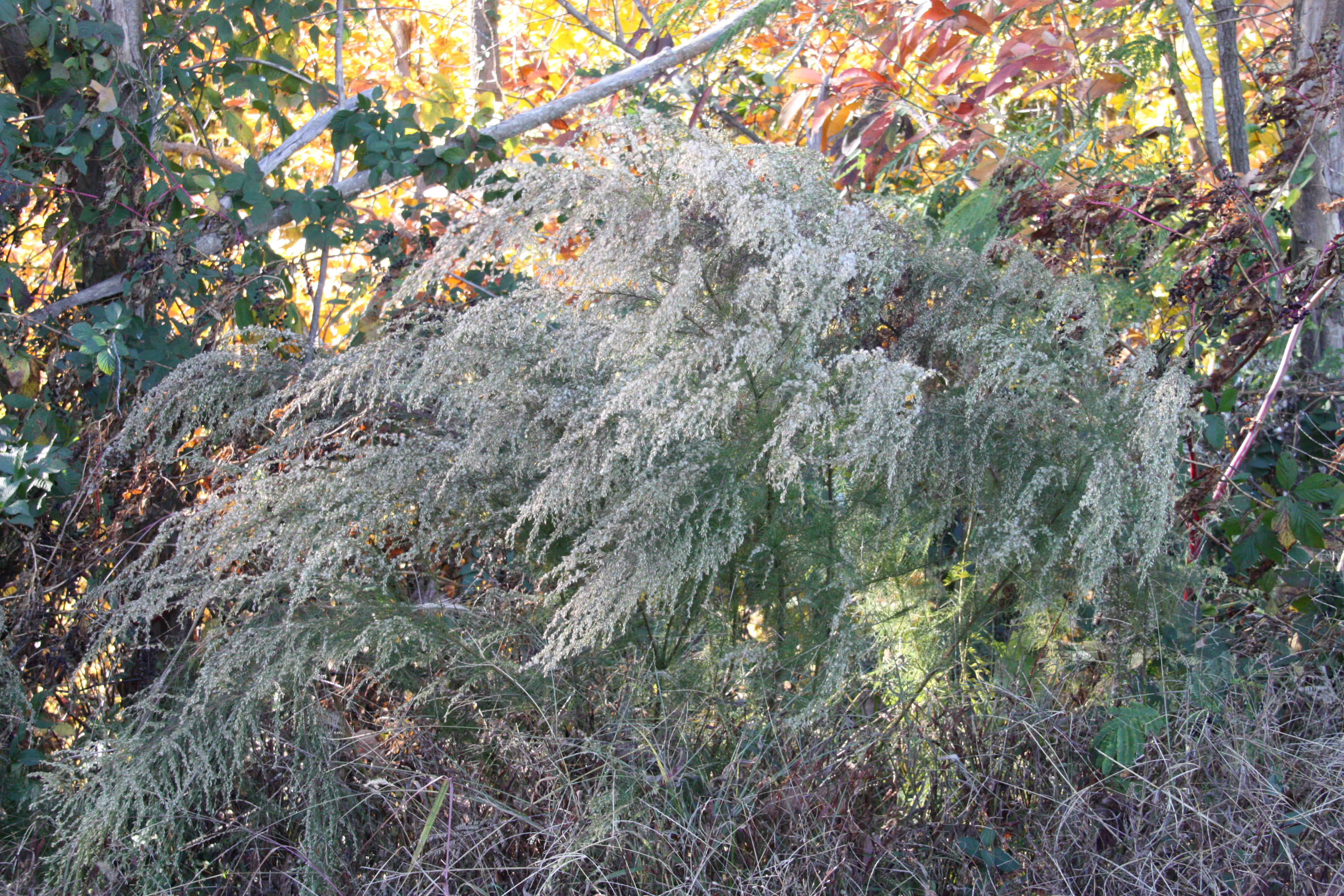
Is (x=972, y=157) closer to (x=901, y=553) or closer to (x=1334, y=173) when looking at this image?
(x=1334, y=173)

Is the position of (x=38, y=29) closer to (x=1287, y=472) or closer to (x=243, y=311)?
(x=243, y=311)

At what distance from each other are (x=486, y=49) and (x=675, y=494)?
2667 mm

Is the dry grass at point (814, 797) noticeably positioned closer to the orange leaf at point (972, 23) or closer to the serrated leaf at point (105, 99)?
the orange leaf at point (972, 23)

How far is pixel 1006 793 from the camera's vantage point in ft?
5.13

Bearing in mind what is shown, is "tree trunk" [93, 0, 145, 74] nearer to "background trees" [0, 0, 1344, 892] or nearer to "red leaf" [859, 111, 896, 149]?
"background trees" [0, 0, 1344, 892]

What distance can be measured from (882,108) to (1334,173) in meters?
1.08

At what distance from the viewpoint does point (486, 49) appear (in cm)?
362

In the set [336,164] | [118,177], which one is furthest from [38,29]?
[336,164]

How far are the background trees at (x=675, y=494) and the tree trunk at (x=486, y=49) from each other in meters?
0.93

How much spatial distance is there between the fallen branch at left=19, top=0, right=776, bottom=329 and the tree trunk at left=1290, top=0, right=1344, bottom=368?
4.17 ft

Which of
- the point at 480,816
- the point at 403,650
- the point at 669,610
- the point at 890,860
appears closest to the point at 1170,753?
the point at 890,860

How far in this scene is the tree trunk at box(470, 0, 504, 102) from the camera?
3.62 metres

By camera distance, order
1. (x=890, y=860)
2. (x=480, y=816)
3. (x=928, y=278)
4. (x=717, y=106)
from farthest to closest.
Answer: (x=717, y=106)
(x=928, y=278)
(x=480, y=816)
(x=890, y=860)

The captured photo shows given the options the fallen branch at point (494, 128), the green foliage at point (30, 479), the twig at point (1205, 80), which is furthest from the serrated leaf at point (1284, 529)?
the green foliage at point (30, 479)
